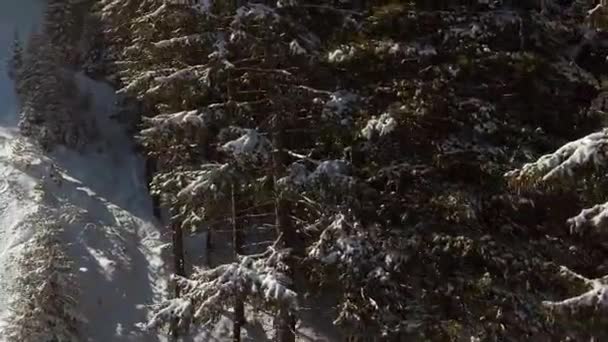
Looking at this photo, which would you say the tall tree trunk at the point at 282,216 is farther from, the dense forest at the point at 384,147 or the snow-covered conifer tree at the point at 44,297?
the snow-covered conifer tree at the point at 44,297

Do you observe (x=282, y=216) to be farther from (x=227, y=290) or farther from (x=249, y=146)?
(x=227, y=290)

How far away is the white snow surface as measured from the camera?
18641mm

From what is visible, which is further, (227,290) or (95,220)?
(95,220)

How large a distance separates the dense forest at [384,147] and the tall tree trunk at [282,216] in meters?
0.03

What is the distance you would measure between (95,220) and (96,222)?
0.11 meters

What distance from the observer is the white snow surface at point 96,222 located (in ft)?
61.2

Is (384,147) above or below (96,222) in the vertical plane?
above

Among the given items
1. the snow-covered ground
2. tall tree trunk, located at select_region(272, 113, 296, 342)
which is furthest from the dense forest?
the snow-covered ground

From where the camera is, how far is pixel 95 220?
2105cm

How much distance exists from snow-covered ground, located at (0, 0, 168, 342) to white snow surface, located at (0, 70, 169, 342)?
3 centimetres

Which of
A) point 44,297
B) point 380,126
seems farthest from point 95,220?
point 380,126

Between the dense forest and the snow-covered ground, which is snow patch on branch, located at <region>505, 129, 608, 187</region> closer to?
the dense forest

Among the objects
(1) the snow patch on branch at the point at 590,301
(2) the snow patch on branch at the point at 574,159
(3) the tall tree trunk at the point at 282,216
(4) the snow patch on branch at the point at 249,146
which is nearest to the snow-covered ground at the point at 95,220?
(3) the tall tree trunk at the point at 282,216

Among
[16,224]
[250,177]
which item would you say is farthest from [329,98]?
[16,224]
